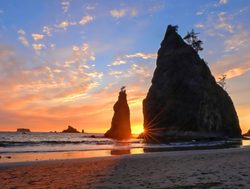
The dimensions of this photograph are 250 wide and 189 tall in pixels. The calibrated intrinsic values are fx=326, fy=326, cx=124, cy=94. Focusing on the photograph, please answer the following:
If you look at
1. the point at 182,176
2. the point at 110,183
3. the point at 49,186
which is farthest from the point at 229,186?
the point at 49,186

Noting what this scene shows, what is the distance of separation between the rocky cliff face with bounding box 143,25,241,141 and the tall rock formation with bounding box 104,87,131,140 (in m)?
38.6

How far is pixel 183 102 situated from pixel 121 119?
5100 cm

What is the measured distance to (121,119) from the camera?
14425 centimetres

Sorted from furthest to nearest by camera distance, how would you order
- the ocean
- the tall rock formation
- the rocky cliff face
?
the tall rock formation, the rocky cliff face, the ocean

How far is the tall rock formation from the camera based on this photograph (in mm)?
144000

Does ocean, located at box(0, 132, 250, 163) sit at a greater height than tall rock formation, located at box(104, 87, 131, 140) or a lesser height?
lesser

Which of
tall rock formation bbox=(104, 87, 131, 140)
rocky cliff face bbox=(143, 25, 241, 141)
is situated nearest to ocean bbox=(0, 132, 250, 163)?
rocky cliff face bbox=(143, 25, 241, 141)

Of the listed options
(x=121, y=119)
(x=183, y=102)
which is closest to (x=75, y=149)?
(x=183, y=102)

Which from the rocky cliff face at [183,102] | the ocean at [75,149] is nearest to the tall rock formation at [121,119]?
the rocky cliff face at [183,102]

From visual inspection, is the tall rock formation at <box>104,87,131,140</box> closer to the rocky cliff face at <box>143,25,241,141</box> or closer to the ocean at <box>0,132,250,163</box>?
the rocky cliff face at <box>143,25,241,141</box>

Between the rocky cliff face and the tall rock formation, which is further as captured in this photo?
the tall rock formation

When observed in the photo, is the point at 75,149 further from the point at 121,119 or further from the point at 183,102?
the point at 121,119

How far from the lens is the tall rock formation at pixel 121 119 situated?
144m

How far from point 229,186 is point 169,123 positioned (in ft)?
279
